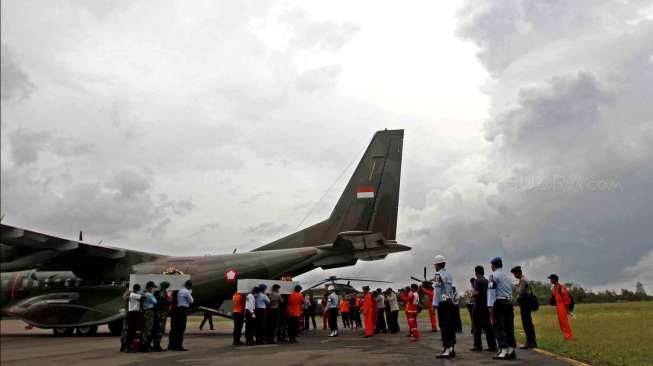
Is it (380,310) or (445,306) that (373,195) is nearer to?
(380,310)

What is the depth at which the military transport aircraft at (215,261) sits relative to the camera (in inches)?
818

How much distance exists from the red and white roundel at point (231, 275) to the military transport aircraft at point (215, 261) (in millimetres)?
39

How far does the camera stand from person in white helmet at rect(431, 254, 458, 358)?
425 inches

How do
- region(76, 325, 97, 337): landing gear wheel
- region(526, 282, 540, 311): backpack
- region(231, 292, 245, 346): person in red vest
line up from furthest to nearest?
region(76, 325, 97, 337): landing gear wheel → region(231, 292, 245, 346): person in red vest → region(526, 282, 540, 311): backpack

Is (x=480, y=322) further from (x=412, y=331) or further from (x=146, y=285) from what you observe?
(x=146, y=285)

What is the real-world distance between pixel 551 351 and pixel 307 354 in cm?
544

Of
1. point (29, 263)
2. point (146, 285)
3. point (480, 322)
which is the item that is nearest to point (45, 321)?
point (29, 263)

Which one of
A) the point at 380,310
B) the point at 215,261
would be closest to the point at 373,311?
the point at 380,310

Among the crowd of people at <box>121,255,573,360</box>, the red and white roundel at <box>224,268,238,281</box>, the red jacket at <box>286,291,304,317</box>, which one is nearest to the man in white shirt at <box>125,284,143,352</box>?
the crowd of people at <box>121,255,573,360</box>

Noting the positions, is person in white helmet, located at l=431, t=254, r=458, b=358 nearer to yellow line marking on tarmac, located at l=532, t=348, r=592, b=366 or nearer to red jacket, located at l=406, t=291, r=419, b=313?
yellow line marking on tarmac, located at l=532, t=348, r=592, b=366

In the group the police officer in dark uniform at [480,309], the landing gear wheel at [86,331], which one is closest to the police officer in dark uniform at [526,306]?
the police officer in dark uniform at [480,309]

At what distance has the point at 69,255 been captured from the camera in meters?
21.3

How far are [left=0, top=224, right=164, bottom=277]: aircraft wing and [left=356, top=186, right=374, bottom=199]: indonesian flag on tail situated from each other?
9077 mm

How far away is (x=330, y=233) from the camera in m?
22.7
